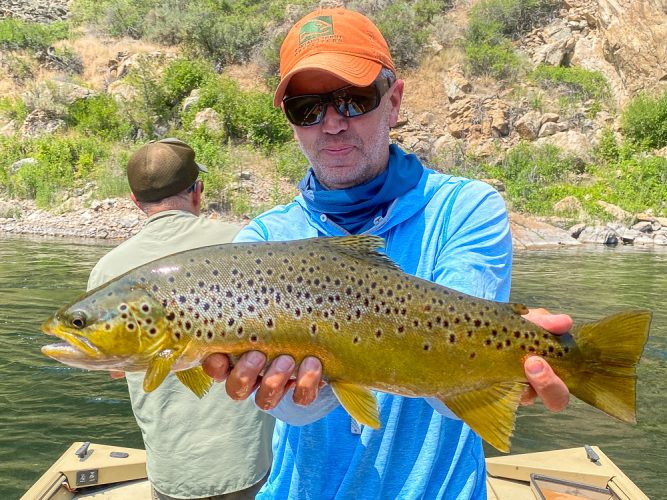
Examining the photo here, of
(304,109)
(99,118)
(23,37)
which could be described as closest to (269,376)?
(304,109)

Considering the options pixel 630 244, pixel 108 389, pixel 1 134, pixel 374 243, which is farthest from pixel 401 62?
pixel 374 243

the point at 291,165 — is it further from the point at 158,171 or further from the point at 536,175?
the point at 158,171

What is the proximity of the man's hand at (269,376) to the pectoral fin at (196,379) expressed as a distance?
0.08 meters

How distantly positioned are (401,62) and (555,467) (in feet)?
110

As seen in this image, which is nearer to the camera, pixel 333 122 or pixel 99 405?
pixel 333 122

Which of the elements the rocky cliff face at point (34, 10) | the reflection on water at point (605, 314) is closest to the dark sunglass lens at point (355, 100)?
the reflection on water at point (605, 314)

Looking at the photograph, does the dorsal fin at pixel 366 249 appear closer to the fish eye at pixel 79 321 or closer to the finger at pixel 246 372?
the finger at pixel 246 372

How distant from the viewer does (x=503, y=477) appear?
5.41 metres

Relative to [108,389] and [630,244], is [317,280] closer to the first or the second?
[108,389]

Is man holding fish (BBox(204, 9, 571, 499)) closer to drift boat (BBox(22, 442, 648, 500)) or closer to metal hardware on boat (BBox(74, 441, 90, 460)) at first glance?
drift boat (BBox(22, 442, 648, 500))

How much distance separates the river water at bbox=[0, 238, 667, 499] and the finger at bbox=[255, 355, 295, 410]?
5.14m

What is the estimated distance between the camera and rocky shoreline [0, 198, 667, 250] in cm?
2309

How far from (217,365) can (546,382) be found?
113cm

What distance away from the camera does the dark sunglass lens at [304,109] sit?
2.62 m
